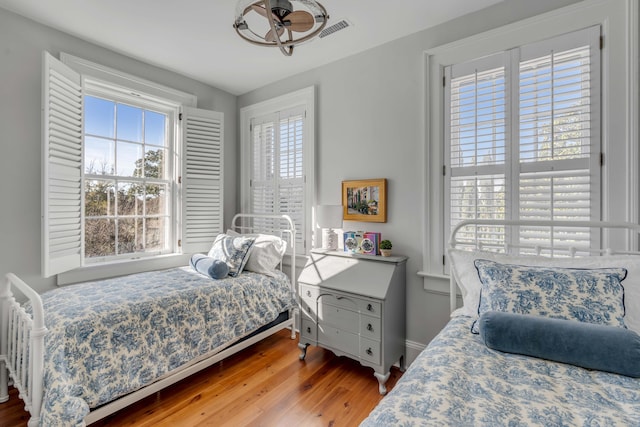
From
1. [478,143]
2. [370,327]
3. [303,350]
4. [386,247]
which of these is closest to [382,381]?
[370,327]

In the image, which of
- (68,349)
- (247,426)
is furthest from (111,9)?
(247,426)

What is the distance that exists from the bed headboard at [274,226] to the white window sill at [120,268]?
2.33 ft

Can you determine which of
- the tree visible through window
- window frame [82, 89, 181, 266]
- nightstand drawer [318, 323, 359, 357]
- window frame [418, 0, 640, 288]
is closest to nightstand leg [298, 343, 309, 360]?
nightstand drawer [318, 323, 359, 357]

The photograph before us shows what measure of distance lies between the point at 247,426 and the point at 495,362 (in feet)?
4.71

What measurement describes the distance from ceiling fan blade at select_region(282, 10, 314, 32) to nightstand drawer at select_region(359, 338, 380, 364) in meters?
2.03

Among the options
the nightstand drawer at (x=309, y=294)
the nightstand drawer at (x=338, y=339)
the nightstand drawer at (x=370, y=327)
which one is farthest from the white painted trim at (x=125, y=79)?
the nightstand drawer at (x=370, y=327)

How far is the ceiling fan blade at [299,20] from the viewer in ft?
4.70

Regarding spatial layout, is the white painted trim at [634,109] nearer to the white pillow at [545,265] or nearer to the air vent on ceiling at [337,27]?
the white pillow at [545,265]

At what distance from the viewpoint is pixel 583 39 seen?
1.82 metres

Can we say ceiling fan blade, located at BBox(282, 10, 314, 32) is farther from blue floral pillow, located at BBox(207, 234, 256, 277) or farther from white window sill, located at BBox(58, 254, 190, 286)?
white window sill, located at BBox(58, 254, 190, 286)

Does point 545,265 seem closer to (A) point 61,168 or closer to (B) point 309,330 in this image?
(B) point 309,330

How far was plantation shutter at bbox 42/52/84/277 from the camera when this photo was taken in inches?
83.1

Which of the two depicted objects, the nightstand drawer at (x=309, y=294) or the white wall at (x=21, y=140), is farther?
the nightstand drawer at (x=309, y=294)

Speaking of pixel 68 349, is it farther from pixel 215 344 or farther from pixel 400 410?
pixel 400 410
